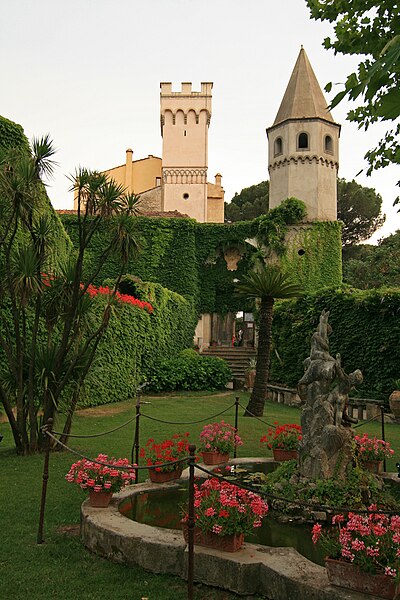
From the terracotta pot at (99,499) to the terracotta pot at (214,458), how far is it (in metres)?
2.68

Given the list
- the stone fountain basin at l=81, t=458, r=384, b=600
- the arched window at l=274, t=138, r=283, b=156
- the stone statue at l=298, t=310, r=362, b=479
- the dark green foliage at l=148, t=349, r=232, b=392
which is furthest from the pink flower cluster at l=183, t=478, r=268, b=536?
the arched window at l=274, t=138, r=283, b=156

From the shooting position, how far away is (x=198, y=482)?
7.71 metres

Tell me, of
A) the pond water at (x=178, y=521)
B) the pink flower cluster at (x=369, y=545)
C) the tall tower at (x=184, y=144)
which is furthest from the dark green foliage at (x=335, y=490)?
the tall tower at (x=184, y=144)

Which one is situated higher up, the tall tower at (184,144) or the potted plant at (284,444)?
the tall tower at (184,144)

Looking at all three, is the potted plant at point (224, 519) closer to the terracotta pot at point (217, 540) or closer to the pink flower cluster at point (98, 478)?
the terracotta pot at point (217, 540)

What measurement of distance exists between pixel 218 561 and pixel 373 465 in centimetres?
452

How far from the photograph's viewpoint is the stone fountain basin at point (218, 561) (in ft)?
13.9

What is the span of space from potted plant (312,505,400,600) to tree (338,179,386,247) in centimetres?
4161

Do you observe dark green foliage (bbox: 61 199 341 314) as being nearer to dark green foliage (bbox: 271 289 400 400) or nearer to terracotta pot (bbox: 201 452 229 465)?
dark green foliage (bbox: 271 289 400 400)

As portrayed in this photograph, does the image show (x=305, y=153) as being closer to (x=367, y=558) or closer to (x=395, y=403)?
(x=395, y=403)

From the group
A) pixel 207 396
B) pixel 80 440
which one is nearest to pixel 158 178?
pixel 207 396

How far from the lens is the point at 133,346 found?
19.5 meters

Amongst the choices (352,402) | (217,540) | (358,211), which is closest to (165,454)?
(217,540)

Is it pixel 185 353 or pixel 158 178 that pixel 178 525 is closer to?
pixel 185 353
